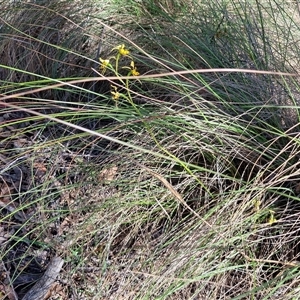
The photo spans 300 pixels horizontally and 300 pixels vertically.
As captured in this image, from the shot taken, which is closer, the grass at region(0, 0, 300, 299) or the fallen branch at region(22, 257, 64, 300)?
the grass at region(0, 0, 300, 299)

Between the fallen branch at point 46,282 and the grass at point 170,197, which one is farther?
the fallen branch at point 46,282

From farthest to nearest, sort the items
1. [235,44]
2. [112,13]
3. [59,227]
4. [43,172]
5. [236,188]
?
[112,13], [235,44], [43,172], [59,227], [236,188]

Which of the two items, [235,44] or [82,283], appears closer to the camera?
[82,283]

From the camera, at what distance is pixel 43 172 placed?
6.56 ft

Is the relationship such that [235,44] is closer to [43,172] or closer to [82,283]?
[43,172]

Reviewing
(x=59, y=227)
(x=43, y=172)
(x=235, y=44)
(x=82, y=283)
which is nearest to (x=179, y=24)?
(x=235, y=44)

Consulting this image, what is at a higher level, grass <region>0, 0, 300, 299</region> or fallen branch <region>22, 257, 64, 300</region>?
grass <region>0, 0, 300, 299</region>

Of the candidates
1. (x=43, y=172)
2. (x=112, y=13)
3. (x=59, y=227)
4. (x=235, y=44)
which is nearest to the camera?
(x=59, y=227)

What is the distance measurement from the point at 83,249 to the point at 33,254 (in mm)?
200

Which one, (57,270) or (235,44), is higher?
(235,44)

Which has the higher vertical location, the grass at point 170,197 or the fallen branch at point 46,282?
the grass at point 170,197

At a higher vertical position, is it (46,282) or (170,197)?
(170,197)

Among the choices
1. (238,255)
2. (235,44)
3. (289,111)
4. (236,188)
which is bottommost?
(238,255)

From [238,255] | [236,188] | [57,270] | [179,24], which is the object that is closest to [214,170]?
[236,188]
